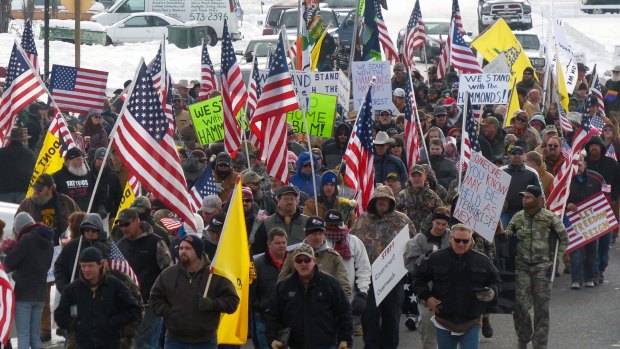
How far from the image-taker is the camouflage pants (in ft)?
45.2

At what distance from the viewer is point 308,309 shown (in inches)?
441

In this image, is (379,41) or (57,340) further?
(379,41)

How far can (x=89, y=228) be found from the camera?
1217 centimetres

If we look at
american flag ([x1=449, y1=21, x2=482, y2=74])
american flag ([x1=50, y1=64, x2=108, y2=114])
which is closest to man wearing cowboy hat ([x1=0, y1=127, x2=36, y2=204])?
american flag ([x1=50, y1=64, x2=108, y2=114])

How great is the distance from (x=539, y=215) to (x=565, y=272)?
4.45 meters

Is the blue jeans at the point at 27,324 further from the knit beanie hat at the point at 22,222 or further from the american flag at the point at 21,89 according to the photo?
the american flag at the point at 21,89

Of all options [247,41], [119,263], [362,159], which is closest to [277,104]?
[362,159]

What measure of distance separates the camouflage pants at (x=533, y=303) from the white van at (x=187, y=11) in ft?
103

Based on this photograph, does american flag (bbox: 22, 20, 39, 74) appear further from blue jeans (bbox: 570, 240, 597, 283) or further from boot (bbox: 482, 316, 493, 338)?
boot (bbox: 482, 316, 493, 338)

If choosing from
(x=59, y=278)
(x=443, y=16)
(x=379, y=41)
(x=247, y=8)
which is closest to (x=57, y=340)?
(x=59, y=278)

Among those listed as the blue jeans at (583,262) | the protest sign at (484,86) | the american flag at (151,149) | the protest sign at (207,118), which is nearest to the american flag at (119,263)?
the american flag at (151,149)

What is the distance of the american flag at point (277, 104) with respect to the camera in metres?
16.8

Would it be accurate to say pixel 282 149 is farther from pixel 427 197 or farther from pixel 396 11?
pixel 396 11

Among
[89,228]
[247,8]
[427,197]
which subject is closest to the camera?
[89,228]
